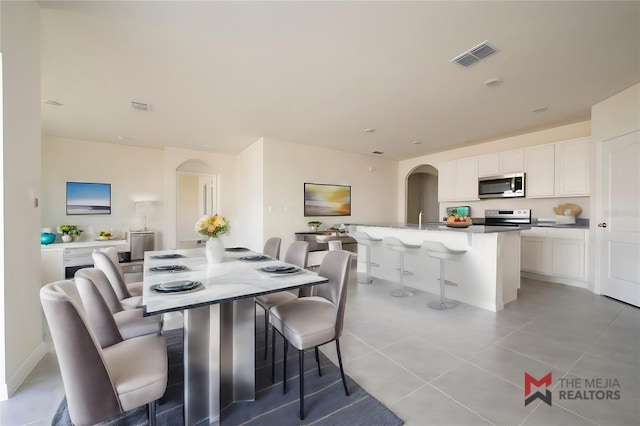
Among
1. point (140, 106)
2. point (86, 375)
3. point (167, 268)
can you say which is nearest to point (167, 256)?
point (167, 268)

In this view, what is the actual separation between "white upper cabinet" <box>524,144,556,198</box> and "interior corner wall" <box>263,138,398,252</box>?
10.1ft

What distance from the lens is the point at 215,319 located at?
4.85 ft

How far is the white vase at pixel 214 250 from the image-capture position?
230cm

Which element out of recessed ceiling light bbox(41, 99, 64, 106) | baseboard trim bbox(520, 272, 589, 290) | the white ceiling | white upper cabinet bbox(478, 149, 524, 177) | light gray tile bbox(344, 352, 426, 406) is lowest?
light gray tile bbox(344, 352, 426, 406)

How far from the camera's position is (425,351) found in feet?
7.34

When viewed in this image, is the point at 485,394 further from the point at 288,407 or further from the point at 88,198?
the point at 88,198

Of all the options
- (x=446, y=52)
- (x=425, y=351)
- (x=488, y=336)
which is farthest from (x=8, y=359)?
(x=446, y=52)

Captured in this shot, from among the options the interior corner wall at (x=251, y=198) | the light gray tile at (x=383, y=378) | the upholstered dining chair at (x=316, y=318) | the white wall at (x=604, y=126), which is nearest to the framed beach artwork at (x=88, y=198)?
the interior corner wall at (x=251, y=198)

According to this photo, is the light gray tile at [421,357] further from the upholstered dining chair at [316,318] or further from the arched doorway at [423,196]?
the arched doorway at [423,196]

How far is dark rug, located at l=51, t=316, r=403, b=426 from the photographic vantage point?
1.50 meters

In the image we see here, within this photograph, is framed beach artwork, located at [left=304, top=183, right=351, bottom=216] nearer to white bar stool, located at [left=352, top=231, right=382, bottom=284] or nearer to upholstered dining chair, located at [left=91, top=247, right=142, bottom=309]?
white bar stool, located at [left=352, top=231, right=382, bottom=284]

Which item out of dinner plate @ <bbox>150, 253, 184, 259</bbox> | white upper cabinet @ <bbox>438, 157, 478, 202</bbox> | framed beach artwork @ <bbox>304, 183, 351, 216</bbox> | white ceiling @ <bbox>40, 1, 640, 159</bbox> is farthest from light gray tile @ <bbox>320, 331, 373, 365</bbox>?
white upper cabinet @ <bbox>438, 157, 478, 202</bbox>

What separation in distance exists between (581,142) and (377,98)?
11.5ft

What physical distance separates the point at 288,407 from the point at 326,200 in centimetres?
464
